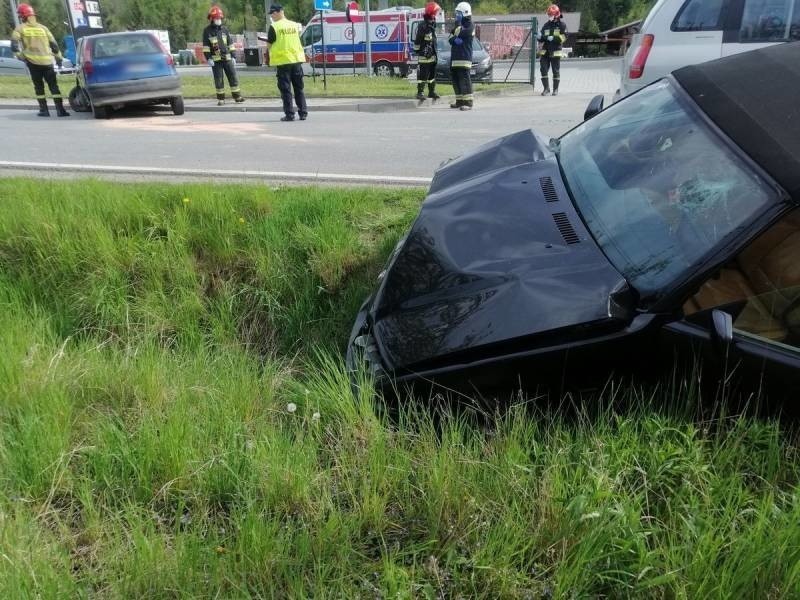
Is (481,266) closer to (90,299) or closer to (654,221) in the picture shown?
(654,221)

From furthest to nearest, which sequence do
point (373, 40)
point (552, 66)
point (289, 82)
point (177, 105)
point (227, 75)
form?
point (373, 40) → point (552, 66) → point (227, 75) → point (177, 105) → point (289, 82)

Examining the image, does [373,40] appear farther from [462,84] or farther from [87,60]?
[87,60]

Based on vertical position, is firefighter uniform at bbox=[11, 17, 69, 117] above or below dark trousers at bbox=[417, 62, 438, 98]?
above

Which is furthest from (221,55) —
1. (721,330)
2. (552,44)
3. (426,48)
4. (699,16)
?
(721,330)

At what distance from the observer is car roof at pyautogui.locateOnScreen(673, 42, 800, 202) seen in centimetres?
212

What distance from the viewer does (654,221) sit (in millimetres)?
2389

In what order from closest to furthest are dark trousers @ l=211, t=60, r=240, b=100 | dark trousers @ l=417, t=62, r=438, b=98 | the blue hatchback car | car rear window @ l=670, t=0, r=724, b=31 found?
1. car rear window @ l=670, t=0, r=724, b=31
2. the blue hatchback car
3. dark trousers @ l=417, t=62, r=438, b=98
4. dark trousers @ l=211, t=60, r=240, b=100

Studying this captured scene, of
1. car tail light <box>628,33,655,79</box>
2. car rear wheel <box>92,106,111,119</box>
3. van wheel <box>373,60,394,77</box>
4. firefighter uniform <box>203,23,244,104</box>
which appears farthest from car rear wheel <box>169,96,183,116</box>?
van wheel <box>373,60,394,77</box>

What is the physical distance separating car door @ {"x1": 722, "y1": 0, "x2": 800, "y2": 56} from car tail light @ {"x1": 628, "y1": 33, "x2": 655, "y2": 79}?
0.75 metres

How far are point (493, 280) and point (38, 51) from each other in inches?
506

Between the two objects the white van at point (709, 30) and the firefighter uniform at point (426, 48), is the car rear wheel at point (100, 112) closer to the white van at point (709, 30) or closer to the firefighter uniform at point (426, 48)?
the firefighter uniform at point (426, 48)

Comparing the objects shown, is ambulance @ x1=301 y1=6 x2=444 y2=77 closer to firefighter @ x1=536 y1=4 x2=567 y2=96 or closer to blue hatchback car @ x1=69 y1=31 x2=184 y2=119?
firefighter @ x1=536 y1=4 x2=567 y2=96

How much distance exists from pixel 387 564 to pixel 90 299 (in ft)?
9.96

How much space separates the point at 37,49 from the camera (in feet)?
38.6
